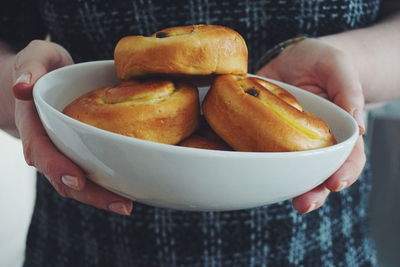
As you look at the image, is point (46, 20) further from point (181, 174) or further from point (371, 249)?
point (371, 249)

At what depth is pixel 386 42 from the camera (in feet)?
2.11

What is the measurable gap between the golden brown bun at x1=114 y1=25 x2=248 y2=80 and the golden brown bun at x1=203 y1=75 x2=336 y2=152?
0.06 ft

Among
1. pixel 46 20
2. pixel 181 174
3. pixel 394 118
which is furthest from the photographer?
pixel 394 118

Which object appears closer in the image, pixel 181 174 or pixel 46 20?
pixel 181 174

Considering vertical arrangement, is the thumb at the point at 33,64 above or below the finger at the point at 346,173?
above

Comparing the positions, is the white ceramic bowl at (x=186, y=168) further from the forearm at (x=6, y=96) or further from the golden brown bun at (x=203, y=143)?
the forearm at (x=6, y=96)

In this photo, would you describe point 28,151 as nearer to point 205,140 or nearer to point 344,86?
point 205,140

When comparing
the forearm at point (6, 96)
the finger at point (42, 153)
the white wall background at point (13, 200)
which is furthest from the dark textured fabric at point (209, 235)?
the white wall background at point (13, 200)

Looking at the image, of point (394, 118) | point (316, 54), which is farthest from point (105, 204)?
point (394, 118)

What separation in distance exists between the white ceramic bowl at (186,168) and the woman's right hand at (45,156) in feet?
0.04

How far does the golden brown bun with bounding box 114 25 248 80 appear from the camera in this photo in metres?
0.40

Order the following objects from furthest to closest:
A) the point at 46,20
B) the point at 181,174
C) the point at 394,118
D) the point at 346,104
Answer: the point at 394,118 → the point at 46,20 → the point at 346,104 → the point at 181,174

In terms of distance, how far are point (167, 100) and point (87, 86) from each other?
0.46 feet

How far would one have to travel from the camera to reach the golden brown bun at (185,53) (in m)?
0.40
